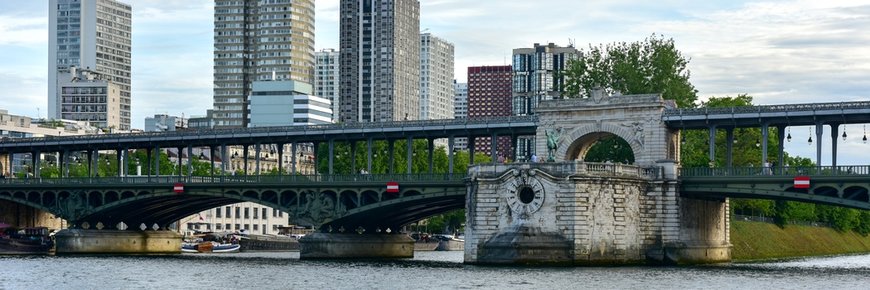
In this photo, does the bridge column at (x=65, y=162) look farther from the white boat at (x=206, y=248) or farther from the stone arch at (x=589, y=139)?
the stone arch at (x=589, y=139)

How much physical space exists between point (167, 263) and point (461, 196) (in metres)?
23.4

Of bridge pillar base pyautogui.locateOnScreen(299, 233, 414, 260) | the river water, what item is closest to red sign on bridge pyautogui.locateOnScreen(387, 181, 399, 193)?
the river water

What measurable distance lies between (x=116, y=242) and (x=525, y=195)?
52531 millimetres

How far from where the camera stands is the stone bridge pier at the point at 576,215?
113 m

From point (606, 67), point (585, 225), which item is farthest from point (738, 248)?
point (585, 225)

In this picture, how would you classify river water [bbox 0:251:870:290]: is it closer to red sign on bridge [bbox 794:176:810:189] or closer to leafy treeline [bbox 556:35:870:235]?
red sign on bridge [bbox 794:176:810:189]

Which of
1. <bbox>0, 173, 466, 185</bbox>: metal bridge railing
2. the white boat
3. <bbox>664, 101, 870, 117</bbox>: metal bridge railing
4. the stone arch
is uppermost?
<bbox>664, 101, 870, 117</bbox>: metal bridge railing

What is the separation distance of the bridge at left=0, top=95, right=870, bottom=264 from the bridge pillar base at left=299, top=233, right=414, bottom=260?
17.7 inches

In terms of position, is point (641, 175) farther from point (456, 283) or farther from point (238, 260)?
point (238, 260)

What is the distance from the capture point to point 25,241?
15100cm

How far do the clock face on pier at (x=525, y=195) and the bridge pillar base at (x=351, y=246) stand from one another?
26.3m

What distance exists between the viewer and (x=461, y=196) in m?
128

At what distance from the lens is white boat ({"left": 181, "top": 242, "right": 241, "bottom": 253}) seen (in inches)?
6412

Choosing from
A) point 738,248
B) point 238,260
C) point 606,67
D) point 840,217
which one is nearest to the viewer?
point 238,260
